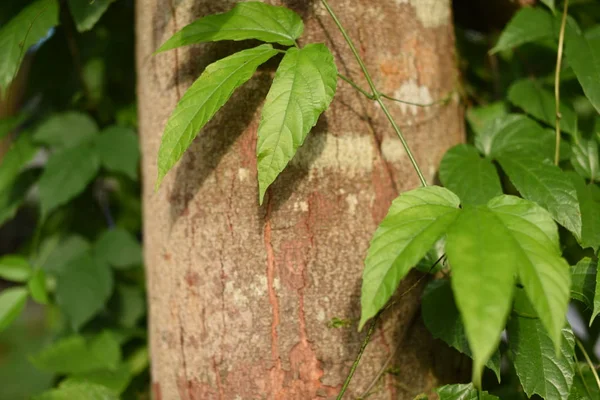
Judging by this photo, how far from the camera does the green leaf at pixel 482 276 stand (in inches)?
22.8

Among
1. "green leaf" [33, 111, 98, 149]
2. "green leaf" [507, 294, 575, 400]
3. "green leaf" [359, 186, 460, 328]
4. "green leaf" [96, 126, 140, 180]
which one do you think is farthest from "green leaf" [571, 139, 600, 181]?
"green leaf" [33, 111, 98, 149]

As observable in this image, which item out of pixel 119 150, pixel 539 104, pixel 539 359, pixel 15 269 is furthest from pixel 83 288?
pixel 539 104

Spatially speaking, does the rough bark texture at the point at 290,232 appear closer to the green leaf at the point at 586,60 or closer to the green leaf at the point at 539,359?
the green leaf at the point at 539,359

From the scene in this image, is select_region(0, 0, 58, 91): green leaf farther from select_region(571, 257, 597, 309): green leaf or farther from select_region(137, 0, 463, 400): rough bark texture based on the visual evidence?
select_region(571, 257, 597, 309): green leaf

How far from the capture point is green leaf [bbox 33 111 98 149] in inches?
62.2

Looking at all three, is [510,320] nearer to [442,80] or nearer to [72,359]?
[442,80]

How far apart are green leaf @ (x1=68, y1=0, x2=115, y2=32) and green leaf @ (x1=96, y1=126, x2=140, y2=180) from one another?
0.33m

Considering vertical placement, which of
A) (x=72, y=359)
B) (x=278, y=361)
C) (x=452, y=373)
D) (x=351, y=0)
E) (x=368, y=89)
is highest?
(x=351, y=0)

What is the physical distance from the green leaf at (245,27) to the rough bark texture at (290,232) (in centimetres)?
8

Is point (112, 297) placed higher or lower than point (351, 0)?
lower

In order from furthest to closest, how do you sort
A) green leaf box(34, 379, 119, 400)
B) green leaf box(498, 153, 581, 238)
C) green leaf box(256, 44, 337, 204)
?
green leaf box(34, 379, 119, 400) < green leaf box(498, 153, 581, 238) < green leaf box(256, 44, 337, 204)

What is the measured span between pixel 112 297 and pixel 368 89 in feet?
3.66

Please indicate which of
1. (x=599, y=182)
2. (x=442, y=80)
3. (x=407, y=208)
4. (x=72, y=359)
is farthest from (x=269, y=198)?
(x=72, y=359)

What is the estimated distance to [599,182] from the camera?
116 centimetres
